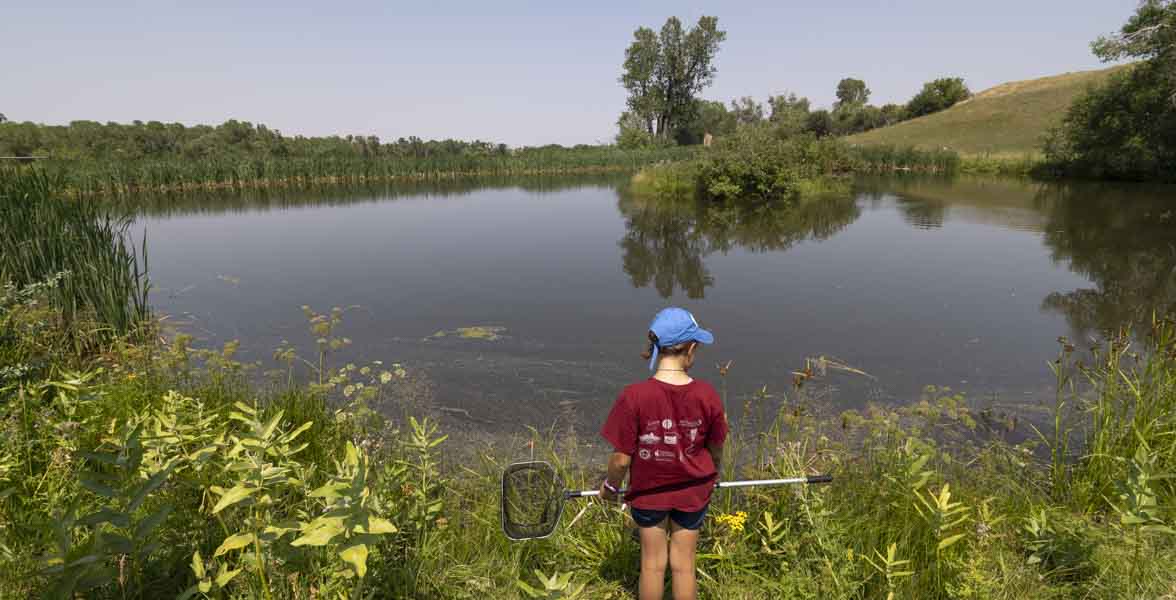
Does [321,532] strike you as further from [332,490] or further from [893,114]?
[893,114]

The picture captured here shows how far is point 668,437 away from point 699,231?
14.7 m

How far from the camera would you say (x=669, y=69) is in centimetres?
7394

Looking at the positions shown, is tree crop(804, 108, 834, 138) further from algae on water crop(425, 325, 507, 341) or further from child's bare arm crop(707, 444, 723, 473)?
child's bare arm crop(707, 444, 723, 473)

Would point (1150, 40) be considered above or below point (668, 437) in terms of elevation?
above

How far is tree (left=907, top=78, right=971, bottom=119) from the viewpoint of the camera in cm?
7888

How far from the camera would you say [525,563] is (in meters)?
3.15

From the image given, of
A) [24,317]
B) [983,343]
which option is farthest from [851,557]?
[24,317]

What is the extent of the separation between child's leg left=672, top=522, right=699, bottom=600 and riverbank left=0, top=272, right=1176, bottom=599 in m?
0.32

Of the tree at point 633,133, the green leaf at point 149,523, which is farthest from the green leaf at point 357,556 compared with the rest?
the tree at point 633,133

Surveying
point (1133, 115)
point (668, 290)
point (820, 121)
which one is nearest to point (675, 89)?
point (820, 121)

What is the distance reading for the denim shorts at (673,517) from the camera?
2.71 meters

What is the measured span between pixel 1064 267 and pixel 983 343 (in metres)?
6.23

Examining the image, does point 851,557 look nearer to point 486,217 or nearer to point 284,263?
point 284,263

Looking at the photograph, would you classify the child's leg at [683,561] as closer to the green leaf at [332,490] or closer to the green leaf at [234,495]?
the green leaf at [332,490]
